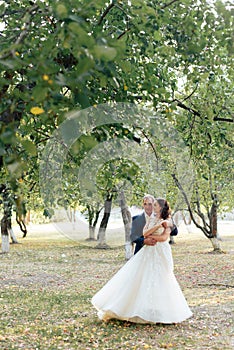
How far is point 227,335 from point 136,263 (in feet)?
5.86

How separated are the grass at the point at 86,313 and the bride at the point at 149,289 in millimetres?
195

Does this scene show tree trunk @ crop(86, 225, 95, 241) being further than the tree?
Yes

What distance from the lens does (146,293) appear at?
27.2ft

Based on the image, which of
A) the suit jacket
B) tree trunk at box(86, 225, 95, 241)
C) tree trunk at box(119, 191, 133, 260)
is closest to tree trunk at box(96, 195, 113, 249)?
tree trunk at box(86, 225, 95, 241)

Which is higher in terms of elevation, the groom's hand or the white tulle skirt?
the groom's hand

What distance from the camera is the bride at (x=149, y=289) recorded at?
27.1 ft

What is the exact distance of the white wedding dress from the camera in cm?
826

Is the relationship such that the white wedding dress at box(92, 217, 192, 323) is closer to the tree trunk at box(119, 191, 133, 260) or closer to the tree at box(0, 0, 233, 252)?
the tree at box(0, 0, 233, 252)

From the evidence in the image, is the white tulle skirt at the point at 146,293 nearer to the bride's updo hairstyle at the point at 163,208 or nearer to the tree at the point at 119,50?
the bride's updo hairstyle at the point at 163,208

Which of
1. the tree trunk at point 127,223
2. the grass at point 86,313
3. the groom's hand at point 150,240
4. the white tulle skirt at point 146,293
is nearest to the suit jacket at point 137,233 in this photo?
the groom's hand at point 150,240

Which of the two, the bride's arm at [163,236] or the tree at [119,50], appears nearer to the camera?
the tree at [119,50]

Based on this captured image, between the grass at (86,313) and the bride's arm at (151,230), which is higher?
the bride's arm at (151,230)

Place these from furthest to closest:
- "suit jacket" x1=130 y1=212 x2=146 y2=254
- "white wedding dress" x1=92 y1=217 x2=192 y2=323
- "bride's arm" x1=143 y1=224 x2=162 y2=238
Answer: "suit jacket" x1=130 y1=212 x2=146 y2=254
"bride's arm" x1=143 y1=224 x2=162 y2=238
"white wedding dress" x1=92 y1=217 x2=192 y2=323

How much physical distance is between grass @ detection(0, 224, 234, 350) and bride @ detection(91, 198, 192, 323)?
0.20 meters
